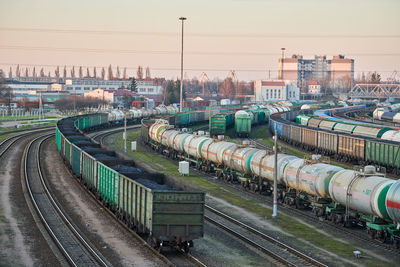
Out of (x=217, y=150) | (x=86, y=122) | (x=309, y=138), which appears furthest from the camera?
(x=86, y=122)

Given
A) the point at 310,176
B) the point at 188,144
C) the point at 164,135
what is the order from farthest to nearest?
the point at 164,135
the point at 188,144
the point at 310,176

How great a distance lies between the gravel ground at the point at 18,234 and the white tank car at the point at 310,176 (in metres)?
15.4

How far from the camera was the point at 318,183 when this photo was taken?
1226 inches

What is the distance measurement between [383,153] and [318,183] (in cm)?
1997

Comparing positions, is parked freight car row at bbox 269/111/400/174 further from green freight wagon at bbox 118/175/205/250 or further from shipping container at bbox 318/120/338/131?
green freight wagon at bbox 118/175/205/250

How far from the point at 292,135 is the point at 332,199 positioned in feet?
136

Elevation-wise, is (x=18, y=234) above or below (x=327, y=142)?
below

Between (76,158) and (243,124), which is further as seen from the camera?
(243,124)

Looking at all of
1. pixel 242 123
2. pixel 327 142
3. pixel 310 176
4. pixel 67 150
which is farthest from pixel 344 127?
pixel 310 176

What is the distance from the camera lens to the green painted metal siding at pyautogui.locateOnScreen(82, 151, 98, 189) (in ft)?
110

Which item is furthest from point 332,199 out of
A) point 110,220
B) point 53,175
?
→ point 53,175

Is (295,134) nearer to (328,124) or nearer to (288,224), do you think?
(328,124)

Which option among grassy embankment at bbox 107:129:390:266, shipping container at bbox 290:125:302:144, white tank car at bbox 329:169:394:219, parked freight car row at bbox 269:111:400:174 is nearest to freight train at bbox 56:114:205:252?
grassy embankment at bbox 107:129:390:266

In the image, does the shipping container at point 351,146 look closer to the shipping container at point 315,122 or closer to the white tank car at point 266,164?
the white tank car at point 266,164
